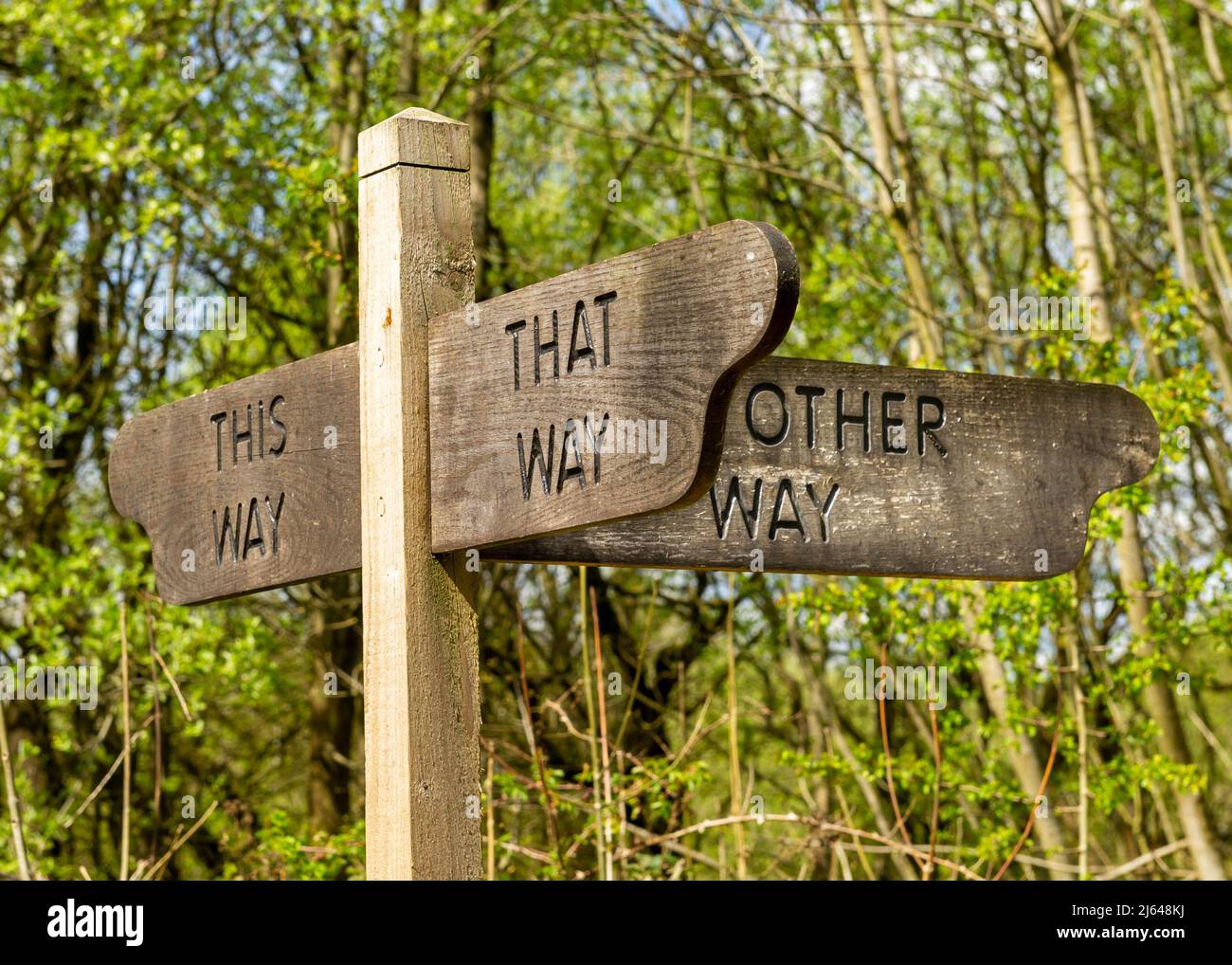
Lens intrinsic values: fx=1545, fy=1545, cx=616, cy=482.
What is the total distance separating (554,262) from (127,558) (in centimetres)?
308

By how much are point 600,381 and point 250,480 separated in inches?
27.6

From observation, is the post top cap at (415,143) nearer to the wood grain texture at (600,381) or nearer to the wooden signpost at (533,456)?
the wooden signpost at (533,456)

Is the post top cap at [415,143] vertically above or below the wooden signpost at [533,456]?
above

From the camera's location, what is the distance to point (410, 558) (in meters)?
1.80

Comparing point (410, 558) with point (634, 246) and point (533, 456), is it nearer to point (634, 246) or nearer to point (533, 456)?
point (533, 456)

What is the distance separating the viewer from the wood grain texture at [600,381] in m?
1.52

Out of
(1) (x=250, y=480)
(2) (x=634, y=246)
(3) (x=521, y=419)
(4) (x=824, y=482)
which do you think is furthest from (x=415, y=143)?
(2) (x=634, y=246)

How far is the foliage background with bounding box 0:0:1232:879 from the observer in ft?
20.9

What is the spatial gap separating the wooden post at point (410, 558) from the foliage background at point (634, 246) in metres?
3.82

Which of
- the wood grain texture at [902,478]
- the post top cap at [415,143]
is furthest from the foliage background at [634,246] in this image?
the post top cap at [415,143]

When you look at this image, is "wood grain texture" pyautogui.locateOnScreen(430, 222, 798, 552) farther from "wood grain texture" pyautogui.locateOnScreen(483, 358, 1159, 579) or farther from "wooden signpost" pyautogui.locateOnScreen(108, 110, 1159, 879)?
"wood grain texture" pyautogui.locateOnScreen(483, 358, 1159, 579)

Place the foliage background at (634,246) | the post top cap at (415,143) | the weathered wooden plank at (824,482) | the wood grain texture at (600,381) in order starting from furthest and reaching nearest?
1. the foliage background at (634,246)
2. the weathered wooden plank at (824,482)
3. the post top cap at (415,143)
4. the wood grain texture at (600,381)

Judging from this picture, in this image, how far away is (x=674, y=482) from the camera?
5.06 ft

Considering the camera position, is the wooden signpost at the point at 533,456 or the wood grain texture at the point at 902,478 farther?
the wood grain texture at the point at 902,478
